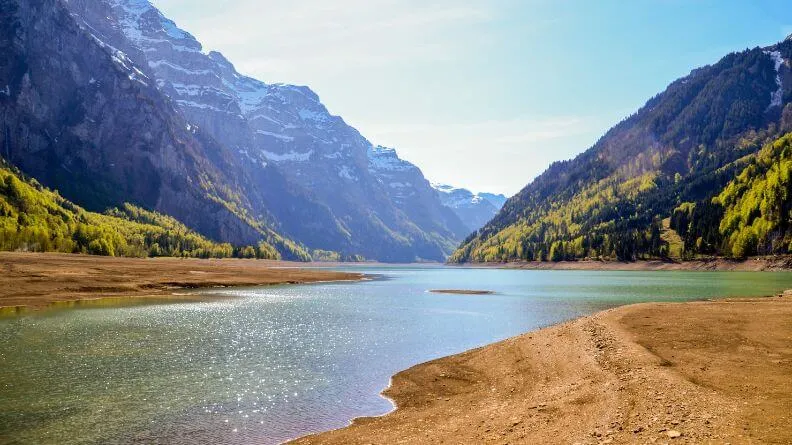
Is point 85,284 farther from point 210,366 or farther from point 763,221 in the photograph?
point 763,221

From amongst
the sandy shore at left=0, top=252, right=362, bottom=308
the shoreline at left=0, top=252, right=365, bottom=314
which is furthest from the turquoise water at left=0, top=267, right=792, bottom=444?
the sandy shore at left=0, top=252, right=362, bottom=308

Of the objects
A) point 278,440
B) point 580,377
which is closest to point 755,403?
point 580,377

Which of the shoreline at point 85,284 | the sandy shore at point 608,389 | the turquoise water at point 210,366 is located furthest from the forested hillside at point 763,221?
the shoreline at point 85,284

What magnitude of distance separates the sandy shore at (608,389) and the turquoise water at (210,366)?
12.7 ft

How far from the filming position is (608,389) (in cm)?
2305

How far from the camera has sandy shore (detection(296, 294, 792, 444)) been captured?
1764 cm

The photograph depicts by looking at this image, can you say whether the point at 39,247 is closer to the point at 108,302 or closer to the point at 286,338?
the point at 108,302

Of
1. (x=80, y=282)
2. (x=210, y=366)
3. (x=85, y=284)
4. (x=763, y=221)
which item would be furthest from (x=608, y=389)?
(x=763, y=221)

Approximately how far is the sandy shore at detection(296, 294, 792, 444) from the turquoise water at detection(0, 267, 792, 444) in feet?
12.7

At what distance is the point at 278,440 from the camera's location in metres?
22.1

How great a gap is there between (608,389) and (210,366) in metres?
26.1

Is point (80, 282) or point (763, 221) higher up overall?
point (763, 221)

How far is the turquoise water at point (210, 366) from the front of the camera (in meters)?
23.8

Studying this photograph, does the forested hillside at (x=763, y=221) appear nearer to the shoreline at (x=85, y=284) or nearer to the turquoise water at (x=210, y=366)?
the turquoise water at (x=210, y=366)
